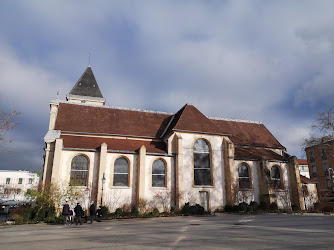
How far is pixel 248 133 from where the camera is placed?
34094 mm

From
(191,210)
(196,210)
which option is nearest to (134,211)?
(191,210)

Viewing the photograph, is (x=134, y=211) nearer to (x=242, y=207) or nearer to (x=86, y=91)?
(x=242, y=207)

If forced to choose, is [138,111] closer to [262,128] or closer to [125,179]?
[125,179]

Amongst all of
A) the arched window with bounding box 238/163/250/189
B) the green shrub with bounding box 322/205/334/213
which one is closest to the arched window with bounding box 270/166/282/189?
the arched window with bounding box 238/163/250/189

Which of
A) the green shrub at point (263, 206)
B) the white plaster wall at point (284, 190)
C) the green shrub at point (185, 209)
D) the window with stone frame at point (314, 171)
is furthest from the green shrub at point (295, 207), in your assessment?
the window with stone frame at point (314, 171)

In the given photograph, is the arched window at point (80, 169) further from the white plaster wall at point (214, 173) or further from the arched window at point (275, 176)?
the arched window at point (275, 176)

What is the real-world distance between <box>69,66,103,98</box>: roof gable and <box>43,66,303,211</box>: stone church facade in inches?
457

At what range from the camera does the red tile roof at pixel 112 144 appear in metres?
23.8

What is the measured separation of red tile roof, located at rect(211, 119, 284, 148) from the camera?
32.4m

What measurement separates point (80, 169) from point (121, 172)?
151 inches

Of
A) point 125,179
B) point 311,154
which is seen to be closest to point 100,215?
point 125,179

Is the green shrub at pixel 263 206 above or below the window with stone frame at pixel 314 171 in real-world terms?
below

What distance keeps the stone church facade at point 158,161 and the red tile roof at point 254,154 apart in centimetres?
13

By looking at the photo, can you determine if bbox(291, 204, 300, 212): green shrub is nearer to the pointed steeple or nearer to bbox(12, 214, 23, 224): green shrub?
bbox(12, 214, 23, 224): green shrub
